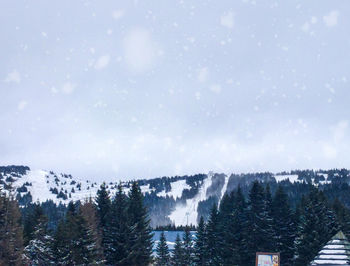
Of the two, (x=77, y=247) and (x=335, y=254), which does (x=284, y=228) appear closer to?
(x=335, y=254)

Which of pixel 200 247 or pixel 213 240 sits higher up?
pixel 213 240

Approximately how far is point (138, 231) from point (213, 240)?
16.6 m

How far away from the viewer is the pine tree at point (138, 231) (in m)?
45.2

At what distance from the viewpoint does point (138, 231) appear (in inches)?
1885

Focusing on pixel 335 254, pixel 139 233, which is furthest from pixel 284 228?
pixel 335 254

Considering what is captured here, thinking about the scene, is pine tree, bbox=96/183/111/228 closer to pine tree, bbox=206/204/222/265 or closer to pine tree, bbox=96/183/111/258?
pine tree, bbox=96/183/111/258

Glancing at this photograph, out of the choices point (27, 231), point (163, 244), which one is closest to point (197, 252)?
point (163, 244)

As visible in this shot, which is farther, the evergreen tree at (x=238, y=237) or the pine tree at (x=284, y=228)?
the pine tree at (x=284, y=228)

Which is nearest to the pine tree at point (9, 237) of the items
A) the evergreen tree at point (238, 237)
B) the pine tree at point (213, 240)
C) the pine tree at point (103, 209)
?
the pine tree at point (103, 209)

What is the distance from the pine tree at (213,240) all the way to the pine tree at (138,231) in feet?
38.4

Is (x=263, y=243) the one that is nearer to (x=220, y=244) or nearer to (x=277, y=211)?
(x=277, y=211)

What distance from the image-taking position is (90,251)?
125 feet

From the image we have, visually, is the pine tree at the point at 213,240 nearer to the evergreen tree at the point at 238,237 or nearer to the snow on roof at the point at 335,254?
the evergreen tree at the point at 238,237

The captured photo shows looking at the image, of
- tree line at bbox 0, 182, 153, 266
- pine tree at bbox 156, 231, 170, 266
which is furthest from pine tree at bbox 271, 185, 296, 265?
pine tree at bbox 156, 231, 170, 266
